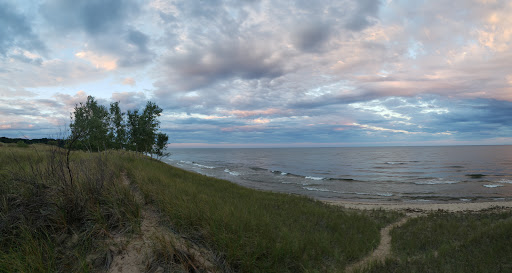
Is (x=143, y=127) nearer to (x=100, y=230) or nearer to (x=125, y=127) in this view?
(x=125, y=127)

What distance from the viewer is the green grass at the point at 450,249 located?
644 cm

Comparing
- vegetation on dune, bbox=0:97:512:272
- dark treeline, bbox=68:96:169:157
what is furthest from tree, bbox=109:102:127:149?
vegetation on dune, bbox=0:97:512:272

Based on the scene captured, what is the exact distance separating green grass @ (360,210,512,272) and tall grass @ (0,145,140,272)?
7.18 meters

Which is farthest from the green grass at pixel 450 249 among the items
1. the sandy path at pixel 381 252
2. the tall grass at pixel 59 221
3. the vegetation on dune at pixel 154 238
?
the tall grass at pixel 59 221

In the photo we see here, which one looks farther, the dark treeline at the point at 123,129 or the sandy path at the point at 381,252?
the dark treeline at the point at 123,129

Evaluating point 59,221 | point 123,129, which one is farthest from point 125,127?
point 59,221

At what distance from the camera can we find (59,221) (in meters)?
A: 5.19

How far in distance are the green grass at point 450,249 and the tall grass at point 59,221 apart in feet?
23.6

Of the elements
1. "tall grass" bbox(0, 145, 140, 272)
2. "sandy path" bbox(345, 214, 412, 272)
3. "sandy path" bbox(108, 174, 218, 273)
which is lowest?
"sandy path" bbox(345, 214, 412, 272)

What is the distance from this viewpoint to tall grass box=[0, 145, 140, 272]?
4281 millimetres

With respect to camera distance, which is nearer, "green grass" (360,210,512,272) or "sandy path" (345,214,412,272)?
"green grass" (360,210,512,272)

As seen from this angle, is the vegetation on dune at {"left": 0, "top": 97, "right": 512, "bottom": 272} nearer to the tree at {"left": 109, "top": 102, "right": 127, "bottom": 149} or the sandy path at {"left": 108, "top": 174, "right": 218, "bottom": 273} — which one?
the sandy path at {"left": 108, "top": 174, "right": 218, "bottom": 273}

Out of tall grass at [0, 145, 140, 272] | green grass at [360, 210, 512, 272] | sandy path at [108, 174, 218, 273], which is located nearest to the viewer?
tall grass at [0, 145, 140, 272]

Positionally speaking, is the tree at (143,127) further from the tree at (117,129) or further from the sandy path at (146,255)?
the sandy path at (146,255)
